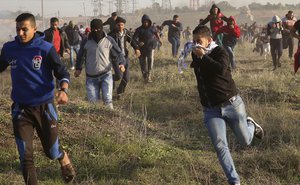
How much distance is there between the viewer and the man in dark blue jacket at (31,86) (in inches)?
176

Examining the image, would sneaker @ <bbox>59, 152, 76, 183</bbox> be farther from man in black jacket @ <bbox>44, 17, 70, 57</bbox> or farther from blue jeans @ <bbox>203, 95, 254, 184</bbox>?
man in black jacket @ <bbox>44, 17, 70, 57</bbox>

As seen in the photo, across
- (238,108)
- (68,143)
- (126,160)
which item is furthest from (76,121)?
(238,108)

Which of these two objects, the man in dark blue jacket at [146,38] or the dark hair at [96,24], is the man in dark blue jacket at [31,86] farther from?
the man in dark blue jacket at [146,38]

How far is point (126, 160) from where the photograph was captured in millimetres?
5676

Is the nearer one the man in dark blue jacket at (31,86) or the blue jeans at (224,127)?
the man in dark blue jacket at (31,86)

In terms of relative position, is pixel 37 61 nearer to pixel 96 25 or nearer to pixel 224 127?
pixel 224 127

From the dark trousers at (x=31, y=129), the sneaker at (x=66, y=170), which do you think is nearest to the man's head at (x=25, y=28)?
the dark trousers at (x=31, y=129)

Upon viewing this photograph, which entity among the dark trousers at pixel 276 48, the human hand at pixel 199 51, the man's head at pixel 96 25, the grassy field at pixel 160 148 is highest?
the man's head at pixel 96 25

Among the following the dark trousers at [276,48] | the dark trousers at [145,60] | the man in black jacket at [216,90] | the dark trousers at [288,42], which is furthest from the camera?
the dark trousers at [288,42]

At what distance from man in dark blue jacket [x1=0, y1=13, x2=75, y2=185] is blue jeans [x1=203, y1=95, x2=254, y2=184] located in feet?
5.31

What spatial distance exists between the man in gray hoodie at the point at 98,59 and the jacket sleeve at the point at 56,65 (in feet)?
11.0

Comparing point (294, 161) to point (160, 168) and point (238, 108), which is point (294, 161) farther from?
point (160, 168)

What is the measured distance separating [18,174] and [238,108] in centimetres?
266

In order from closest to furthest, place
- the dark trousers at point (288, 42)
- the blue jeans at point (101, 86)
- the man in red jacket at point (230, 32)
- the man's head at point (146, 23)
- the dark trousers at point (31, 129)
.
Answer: the dark trousers at point (31, 129) < the blue jeans at point (101, 86) < the man's head at point (146, 23) < the man in red jacket at point (230, 32) < the dark trousers at point (288, 42)
